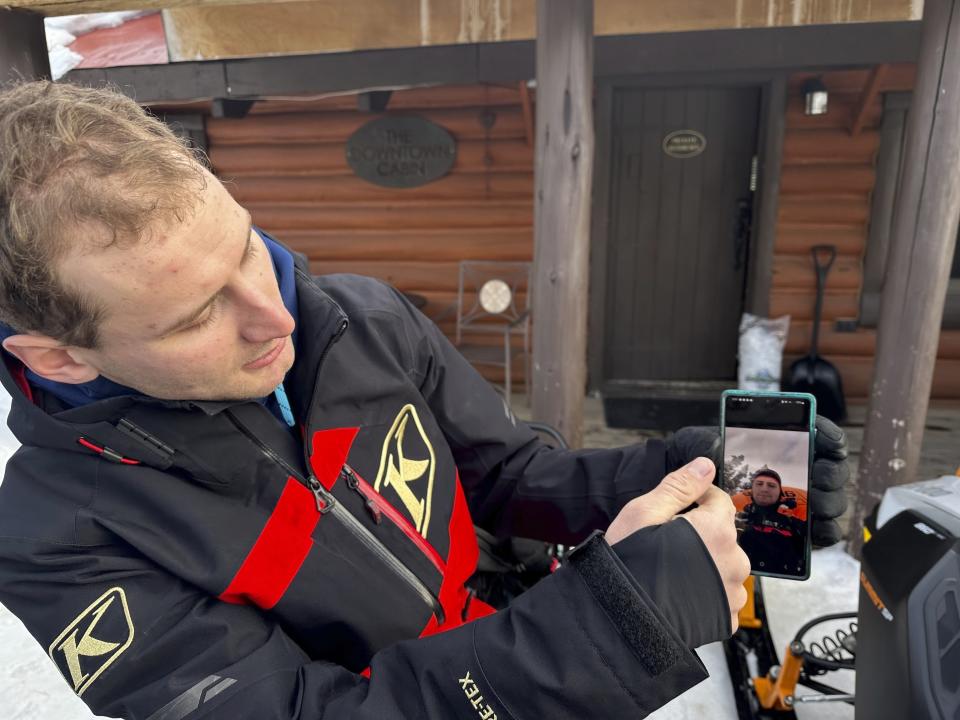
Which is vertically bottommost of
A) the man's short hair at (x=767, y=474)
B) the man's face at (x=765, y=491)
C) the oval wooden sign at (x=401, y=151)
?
the man's face at (x=765, y=491)

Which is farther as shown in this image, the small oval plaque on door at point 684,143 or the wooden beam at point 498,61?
the small oval plaque on door at point 684,143

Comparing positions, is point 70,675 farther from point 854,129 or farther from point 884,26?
point 854,129

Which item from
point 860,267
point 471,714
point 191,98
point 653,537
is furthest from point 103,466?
point 860,267

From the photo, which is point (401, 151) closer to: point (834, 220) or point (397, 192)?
point (397, 192)

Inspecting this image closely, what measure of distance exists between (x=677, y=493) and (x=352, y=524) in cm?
53

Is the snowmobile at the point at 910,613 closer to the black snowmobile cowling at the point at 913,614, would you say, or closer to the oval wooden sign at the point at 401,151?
the black snowmobile cowling at the point at 913,614

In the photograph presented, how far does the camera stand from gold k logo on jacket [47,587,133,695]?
0.87 m

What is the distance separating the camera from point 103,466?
37.0 inches

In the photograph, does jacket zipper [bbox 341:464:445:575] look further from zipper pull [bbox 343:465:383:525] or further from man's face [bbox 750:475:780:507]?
man's face [bbox 750:475:780:507]

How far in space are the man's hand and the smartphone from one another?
20cm

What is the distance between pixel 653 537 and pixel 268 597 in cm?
57

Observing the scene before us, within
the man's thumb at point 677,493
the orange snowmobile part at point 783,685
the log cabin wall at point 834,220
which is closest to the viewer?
the man's thumb at point 677,493

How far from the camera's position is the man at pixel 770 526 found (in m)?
1.20

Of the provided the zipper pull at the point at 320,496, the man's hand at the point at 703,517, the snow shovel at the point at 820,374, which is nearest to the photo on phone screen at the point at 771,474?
the man's hand at the point at 703,517
